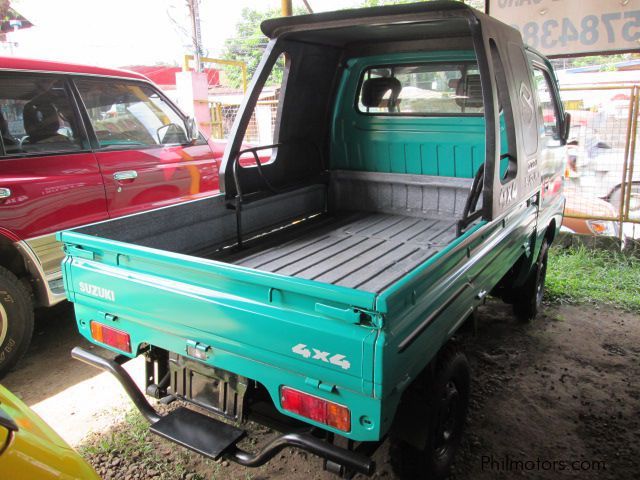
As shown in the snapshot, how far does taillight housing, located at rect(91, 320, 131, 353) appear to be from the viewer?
2.46 meters

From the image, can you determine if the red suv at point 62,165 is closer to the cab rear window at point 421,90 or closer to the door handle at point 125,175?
the door handle at point 125,175

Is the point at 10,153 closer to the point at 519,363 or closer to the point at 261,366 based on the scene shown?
the point at 261,366

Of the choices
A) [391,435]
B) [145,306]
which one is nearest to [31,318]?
[145,306]

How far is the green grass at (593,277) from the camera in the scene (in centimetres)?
495

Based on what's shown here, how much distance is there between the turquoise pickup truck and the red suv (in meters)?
1.10

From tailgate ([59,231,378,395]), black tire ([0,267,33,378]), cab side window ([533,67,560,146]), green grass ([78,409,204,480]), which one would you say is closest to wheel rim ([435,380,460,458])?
tailgate ([59,231,378,395])

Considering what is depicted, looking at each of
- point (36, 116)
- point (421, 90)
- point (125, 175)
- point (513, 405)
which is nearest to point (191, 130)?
point (125, 175)

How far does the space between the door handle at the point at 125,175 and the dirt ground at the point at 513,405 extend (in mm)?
1357

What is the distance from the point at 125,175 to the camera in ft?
13.5

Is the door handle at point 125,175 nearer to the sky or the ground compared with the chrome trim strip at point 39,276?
nearer to the sky

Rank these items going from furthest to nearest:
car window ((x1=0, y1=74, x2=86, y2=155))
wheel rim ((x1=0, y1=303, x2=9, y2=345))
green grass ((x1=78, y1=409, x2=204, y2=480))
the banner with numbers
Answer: the banner with numbers, car window ((x1=0, y1=74, x2=86, y2=155)), wheel rim ((x1=0, y1=303, x2=9, y2=345)), green grass ((x1=78, y1=409, x2=204, y2=480))

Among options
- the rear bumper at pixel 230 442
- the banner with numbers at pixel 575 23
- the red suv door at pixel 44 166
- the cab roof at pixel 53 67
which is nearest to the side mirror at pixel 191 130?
the cab roof at pixel 53 67

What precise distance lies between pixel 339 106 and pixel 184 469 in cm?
283

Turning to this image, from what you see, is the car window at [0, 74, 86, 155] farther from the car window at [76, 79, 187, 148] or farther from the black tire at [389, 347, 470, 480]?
the black tire at [389, 347, 470, 480]
